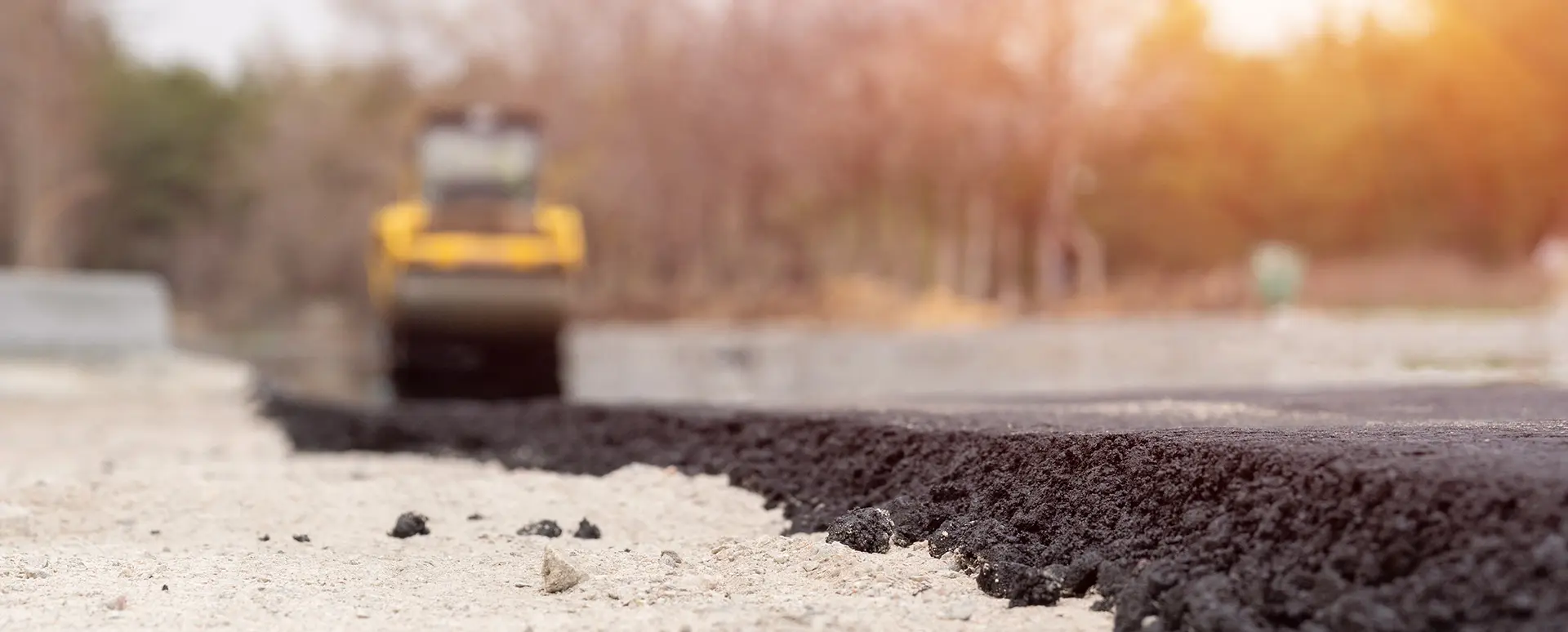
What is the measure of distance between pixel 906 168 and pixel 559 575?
26.8 metres

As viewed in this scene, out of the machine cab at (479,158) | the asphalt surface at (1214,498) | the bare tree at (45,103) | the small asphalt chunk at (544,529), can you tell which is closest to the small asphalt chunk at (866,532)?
the asphalt surface at (1214,498)

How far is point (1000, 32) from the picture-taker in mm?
26688

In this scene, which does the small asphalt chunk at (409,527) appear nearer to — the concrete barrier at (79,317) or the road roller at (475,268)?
the road roller at (475,268)

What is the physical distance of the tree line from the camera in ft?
87.9

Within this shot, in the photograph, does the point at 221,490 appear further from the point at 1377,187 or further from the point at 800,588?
the point at 1377,187

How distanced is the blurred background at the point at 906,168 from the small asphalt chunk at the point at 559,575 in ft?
39.5

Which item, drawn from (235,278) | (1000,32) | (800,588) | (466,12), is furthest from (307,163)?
(800,588)

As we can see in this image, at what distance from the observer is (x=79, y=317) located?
18.7 meters

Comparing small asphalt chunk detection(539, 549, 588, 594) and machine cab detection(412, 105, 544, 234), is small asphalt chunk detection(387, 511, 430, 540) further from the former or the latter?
machine cab detection(412, 105, 544, 234)

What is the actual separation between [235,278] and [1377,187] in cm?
3427

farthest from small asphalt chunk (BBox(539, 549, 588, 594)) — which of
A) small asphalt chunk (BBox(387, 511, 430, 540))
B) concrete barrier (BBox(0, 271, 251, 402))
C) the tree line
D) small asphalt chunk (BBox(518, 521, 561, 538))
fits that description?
the tree line

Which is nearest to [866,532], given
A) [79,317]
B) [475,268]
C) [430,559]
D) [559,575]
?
[559,575]

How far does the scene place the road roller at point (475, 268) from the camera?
1470cm

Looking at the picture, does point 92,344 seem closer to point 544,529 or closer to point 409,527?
point 409,527
